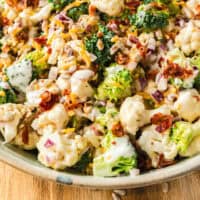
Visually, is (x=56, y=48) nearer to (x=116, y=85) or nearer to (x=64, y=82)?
(x=64, y=82)

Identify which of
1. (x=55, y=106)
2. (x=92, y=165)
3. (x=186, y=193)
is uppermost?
(x=55, y=106)

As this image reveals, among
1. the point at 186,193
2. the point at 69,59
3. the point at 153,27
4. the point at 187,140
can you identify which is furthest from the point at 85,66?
the point at 186,193

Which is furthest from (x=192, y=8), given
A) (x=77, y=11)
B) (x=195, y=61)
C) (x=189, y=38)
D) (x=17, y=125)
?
(x=17, y=125)

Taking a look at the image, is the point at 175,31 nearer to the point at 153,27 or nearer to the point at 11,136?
the point at 153,27

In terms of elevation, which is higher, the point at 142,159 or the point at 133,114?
the point at 133,114

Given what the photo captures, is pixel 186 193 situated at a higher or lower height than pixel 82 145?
lower

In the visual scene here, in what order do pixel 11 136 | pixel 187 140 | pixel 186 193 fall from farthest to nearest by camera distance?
pixel 186 193 < pixel 11 136 < pixel 187 140

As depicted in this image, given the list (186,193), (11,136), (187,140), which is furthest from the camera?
(186,193)
